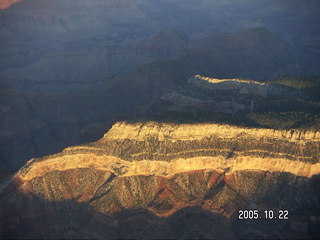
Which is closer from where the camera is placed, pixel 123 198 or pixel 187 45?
pixel 123 198

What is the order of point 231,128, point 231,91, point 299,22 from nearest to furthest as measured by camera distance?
point 231,128
point 231,91
point 299,22

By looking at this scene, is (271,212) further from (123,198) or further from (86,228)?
(86,228)

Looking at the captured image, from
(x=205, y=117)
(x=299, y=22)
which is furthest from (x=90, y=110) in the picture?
(x=299, y=22)

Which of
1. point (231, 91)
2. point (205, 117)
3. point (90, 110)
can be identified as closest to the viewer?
point (205, 117)

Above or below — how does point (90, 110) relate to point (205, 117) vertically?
below

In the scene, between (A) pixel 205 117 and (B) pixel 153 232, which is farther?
(A) pixel 205 117

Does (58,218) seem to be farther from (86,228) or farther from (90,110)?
(90,110)

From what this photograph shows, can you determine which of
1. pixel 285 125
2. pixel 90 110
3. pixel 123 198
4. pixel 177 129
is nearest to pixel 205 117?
pixel 177 129
